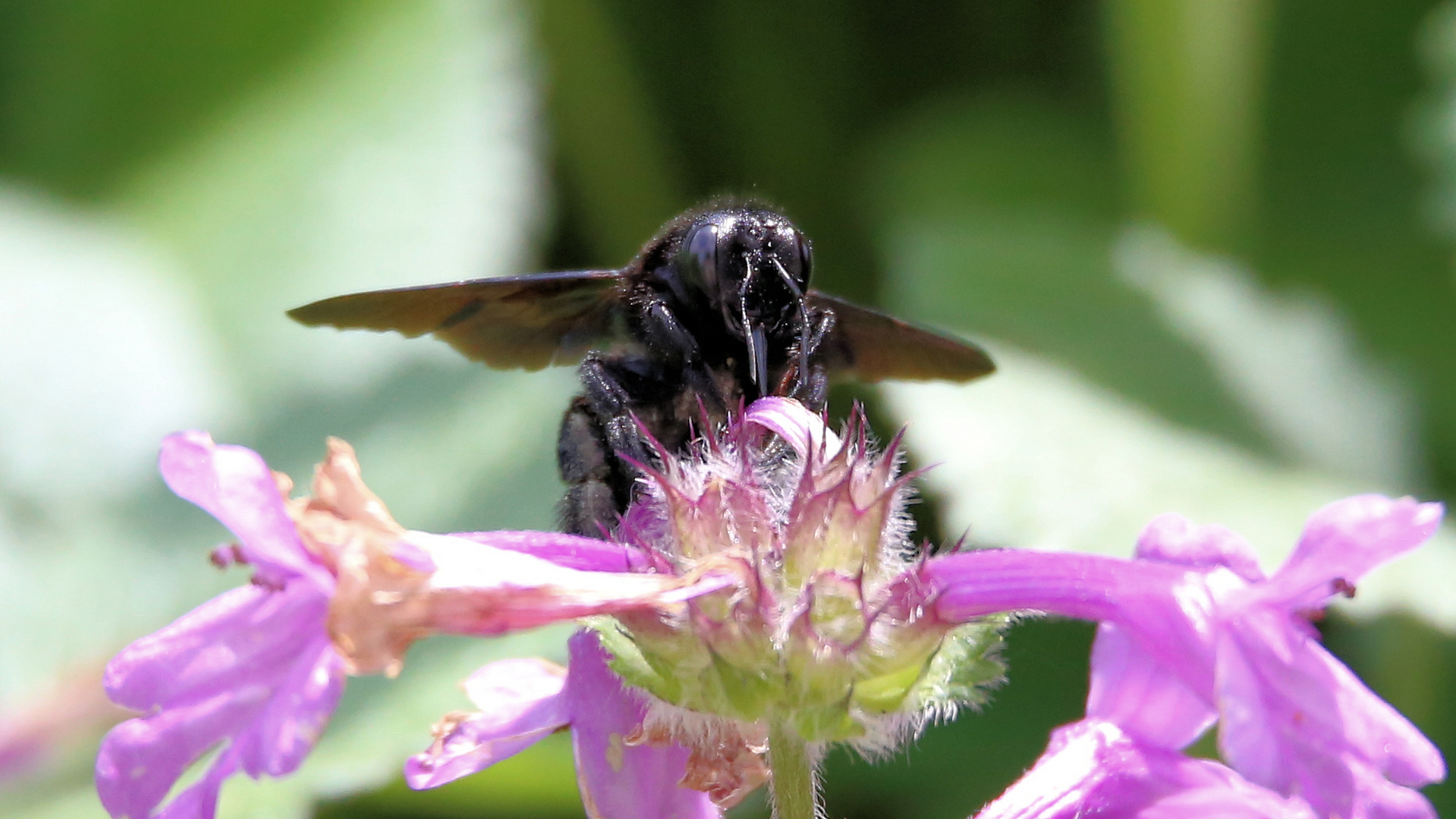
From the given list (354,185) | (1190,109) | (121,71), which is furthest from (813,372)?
(121,71)

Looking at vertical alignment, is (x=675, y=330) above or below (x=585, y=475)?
above

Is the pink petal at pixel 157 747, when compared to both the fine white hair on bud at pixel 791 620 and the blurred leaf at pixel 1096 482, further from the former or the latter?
the blurred leaf at pixel 1096 482

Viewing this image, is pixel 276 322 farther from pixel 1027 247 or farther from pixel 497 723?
pixel 497 723

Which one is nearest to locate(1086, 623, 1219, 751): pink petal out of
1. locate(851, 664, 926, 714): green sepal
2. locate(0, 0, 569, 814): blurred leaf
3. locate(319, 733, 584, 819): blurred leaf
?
locate(851, 664, 926, 714): green sepal

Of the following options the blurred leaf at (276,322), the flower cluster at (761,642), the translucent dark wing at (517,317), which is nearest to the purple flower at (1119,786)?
the flower cluster at (761,642)

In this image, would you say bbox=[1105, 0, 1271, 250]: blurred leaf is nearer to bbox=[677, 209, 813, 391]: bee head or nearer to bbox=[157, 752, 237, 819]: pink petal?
bbox=[677, 209, 813, 391]: bee head

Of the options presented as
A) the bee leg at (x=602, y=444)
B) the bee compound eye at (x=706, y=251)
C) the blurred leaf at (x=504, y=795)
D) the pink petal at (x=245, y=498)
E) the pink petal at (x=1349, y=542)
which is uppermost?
the bee compound eye at (x=706, y=251)

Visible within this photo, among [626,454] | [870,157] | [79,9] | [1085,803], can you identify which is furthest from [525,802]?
[79,9]
